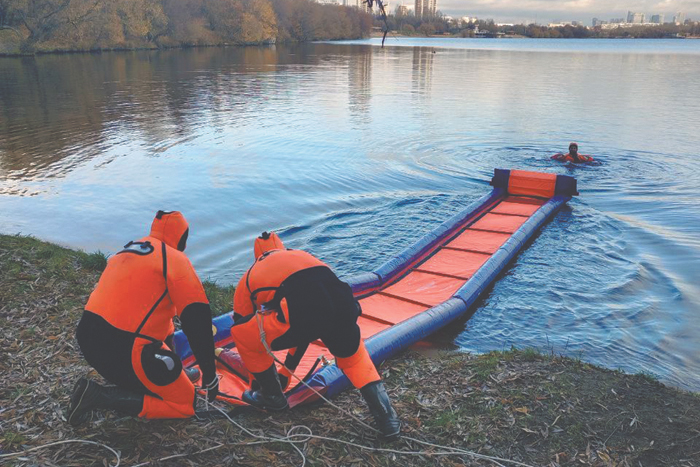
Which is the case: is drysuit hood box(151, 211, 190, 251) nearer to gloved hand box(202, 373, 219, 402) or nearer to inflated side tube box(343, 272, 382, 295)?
gloved hand box(202, 373, 219, 402)

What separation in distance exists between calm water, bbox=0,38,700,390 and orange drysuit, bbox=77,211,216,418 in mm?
3917

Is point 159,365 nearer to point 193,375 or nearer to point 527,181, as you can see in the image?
point 193,375

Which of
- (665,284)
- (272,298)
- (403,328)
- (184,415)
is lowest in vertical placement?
(665,284)

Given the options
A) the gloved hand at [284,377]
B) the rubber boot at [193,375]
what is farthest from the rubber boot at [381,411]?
the rubber boot at [193,375]

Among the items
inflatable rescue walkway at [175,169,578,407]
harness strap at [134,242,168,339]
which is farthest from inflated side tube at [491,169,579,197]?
harness strap at [134,242,168,339]

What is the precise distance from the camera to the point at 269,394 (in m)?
4.40

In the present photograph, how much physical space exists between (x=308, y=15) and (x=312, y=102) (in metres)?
76.5

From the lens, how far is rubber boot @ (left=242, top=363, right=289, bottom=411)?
171 inches

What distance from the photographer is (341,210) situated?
12.3 m

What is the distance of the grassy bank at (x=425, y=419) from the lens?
3.90 meters

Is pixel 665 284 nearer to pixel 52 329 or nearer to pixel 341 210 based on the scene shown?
pixel 341 210

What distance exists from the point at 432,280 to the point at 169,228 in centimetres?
479

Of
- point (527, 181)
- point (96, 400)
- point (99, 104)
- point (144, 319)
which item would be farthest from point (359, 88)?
point (96, 400)

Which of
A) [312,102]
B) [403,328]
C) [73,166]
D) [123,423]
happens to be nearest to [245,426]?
[123,423]
